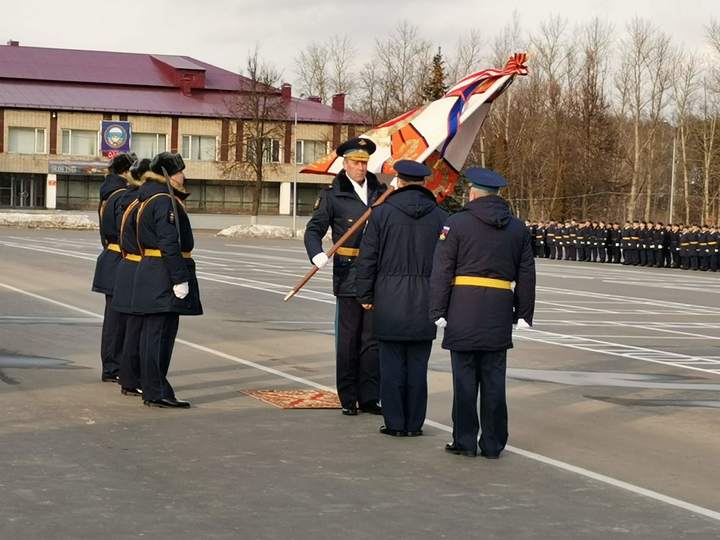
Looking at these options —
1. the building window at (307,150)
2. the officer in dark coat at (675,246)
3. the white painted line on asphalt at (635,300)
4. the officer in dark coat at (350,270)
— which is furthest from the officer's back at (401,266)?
the building window at (307,150)

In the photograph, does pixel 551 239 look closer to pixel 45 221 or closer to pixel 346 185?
pixel 45 221

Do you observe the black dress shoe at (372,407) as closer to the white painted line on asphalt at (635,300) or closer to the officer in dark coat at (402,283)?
the officer in dark coat at (402,283)

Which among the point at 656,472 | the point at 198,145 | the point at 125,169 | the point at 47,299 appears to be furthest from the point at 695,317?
the point at 198,145

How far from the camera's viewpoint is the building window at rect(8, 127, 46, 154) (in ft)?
292

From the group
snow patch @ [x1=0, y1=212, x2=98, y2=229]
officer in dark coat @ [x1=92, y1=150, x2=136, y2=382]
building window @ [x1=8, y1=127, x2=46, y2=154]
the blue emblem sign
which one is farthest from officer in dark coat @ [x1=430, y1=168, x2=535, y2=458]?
building window @ [x1=8, y1=127, x2=46, y2=154]

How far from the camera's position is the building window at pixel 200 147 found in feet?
304

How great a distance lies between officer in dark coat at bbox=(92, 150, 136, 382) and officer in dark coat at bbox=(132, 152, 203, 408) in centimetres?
125

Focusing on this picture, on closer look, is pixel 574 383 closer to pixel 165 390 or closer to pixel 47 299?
pixel 165 390

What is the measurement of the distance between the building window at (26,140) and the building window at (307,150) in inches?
712

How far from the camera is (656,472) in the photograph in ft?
27.9

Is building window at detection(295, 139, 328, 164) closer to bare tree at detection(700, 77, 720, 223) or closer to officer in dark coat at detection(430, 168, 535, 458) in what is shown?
bare tree at detection(700, 77, 720, 223)

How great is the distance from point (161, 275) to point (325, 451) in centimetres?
256

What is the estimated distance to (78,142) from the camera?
90.2m

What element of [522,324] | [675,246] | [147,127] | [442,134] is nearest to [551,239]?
[675,246]
